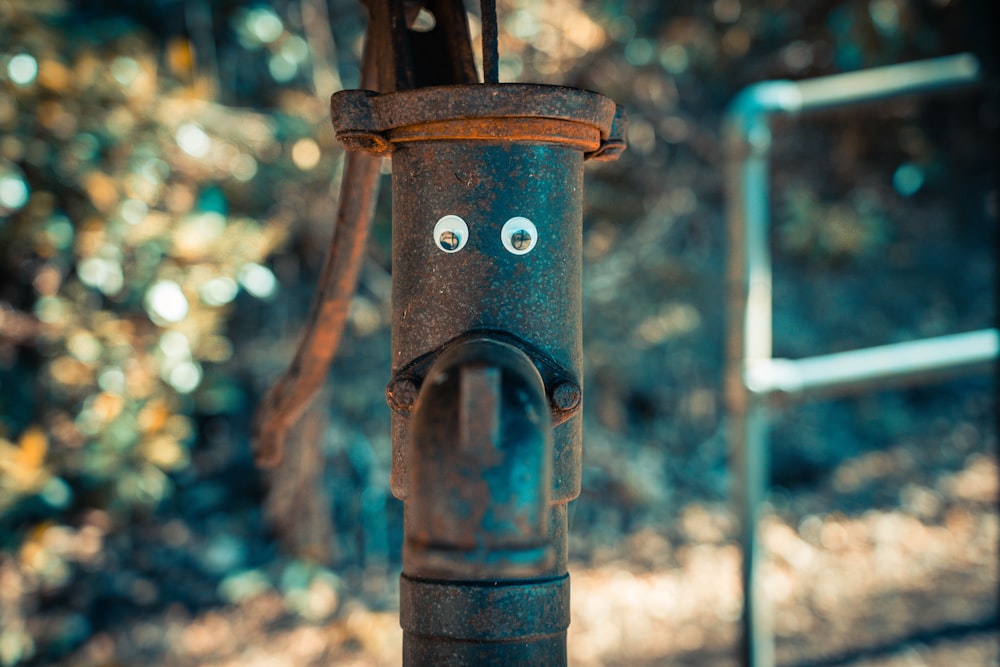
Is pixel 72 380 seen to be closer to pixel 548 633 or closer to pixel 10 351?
pixel 10 351

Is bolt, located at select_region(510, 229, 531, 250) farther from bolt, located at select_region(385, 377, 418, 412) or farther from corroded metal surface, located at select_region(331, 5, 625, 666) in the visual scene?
bolt, located at select_region(385, 377, 418, 412)

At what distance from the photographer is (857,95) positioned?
6.07 ft

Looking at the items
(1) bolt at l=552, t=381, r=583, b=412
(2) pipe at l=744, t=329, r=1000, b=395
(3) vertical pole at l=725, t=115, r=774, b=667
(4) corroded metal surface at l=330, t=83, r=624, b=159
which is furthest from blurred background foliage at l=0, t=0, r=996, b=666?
(1) bolt at l=552, t=381, r=583, b=412

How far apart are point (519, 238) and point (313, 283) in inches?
76.6

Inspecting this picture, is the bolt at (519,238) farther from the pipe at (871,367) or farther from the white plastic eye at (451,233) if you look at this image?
the pipe at (871,367)

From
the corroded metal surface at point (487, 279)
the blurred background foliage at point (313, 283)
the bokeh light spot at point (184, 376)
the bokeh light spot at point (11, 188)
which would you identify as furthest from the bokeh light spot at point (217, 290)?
the corroded metal surface at point (487, 279)

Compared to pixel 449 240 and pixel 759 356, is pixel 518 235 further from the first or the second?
pixel 759 356

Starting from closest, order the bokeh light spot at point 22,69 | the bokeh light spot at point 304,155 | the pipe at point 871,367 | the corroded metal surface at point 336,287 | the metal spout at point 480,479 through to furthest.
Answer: the metal spout at point 480,479, the corroded metal surface at point 336,287, the pipe at point 871,367, the bokeh light spot at point 22,69, the bokeh light spot at point 304,155

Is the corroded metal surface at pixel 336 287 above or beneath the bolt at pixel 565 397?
above

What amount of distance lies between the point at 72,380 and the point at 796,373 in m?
1.60

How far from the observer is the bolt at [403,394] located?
744 mm

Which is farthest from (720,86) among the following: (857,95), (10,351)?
(10,351)

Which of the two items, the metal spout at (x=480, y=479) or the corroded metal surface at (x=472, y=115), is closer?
the metal spout at (x=480, y=479)

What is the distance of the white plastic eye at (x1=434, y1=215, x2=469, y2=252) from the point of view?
0.77m
